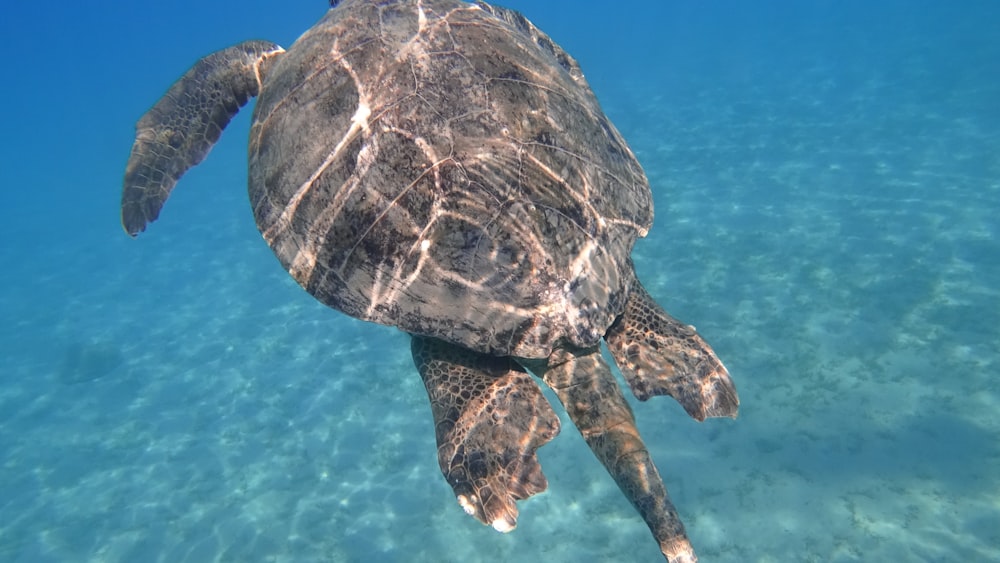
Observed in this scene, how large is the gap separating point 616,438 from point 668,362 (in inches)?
35.3

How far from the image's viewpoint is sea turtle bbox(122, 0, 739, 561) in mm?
3971

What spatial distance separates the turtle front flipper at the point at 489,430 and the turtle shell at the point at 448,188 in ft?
1.56

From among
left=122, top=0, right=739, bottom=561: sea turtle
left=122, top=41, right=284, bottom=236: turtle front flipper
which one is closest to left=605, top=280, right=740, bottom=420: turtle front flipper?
left=122, top=0, right=739, bottom=561: sea turtle

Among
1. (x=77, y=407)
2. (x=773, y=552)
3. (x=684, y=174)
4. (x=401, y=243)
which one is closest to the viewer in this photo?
(x=401, y=243)

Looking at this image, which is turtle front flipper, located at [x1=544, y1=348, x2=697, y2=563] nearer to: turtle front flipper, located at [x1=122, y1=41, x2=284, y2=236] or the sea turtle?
the sea turtle

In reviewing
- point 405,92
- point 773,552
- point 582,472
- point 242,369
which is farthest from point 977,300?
point 242,369

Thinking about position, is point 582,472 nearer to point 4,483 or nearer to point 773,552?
point 773,552

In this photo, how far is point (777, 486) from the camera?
420 inches

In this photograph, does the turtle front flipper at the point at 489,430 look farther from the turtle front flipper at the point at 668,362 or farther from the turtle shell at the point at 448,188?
the turtle front flipper at the point at 668,362

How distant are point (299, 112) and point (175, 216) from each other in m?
34.3

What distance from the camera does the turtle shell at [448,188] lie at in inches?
157

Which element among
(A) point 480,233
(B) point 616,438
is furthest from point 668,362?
(A) point 480,233

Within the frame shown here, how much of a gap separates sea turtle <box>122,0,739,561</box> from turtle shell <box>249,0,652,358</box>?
0.05 ft

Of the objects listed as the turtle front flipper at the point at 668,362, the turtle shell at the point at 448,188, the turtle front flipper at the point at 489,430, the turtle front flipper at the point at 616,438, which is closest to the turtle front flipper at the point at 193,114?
the turtle shell at the point at 448,188
